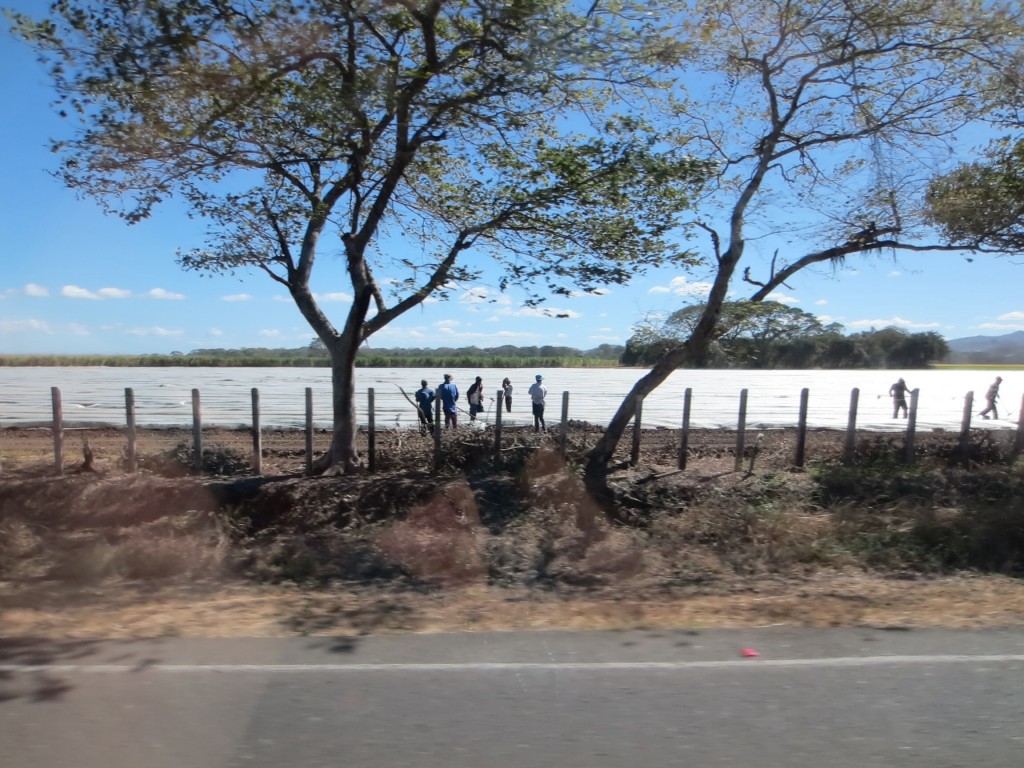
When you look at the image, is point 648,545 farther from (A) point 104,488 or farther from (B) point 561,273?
(A) point 104,488

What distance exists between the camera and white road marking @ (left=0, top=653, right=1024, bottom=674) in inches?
202

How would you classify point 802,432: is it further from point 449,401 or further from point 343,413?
point 343,413

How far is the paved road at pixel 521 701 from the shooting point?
4.04m

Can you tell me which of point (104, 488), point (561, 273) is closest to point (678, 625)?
point (561, 273)

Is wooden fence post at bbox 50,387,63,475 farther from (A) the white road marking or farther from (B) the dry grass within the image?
(A) the white road marking

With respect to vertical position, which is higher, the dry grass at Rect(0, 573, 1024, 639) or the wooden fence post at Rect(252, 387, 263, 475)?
the wooden fence post at Rect(252, 387, 263, 475)

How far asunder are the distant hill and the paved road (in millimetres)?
37350

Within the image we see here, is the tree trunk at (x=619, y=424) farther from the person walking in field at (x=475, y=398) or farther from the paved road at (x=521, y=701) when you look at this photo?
the person walking in field at (x=475, y=398)

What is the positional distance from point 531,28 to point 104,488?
7.72m

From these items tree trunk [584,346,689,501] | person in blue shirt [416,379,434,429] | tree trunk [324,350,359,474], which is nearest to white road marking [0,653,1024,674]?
tree trunk [584,346,689,501]

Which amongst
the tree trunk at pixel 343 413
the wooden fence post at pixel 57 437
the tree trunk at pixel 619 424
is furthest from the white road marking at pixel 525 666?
the wooden fence post at pixel 57 437

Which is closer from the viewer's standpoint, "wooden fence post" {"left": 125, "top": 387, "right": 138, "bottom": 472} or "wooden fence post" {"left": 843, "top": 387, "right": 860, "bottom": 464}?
"wooden fence post" {"left": 125, "top": 387, "right": 138, "bottom": 472}

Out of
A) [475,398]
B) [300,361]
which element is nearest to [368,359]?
[300,361]

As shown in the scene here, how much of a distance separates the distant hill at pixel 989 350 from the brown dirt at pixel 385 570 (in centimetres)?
2989
